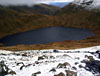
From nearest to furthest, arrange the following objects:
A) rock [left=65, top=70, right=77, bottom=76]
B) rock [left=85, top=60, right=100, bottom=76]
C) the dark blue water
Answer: rock [left=65, top=70, right=77, bottom=76] < rock [left=85, top=60, right=100, bottom=76] < the dark blue water

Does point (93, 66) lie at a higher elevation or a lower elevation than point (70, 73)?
higher

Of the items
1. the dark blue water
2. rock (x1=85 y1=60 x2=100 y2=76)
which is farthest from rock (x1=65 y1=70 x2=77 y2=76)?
the dark blue water

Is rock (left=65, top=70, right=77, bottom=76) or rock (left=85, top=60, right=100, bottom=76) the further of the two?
rock (left=85, top=60, right=100, bottom=76)

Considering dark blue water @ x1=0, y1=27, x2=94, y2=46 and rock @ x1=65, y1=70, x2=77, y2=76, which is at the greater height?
dark blue water @ x1=0, y1=27, x2=94, y2=46

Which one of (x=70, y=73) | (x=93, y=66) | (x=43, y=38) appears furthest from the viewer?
(x=43, y=38)

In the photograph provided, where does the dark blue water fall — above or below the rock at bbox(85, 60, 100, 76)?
above

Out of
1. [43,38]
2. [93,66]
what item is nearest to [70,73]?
[93,66]

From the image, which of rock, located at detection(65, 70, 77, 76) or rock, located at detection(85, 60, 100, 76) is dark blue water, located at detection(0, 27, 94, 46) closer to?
rock, located at detection(85, 60, 100, 76)

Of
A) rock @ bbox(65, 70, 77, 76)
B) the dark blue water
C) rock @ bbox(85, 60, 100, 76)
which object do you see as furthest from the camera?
the dark blue water

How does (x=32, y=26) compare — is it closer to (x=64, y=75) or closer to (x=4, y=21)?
(x=4, y=21)

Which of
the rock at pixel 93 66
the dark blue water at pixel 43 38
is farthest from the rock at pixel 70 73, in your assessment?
the dark blue water at pixel 43 38

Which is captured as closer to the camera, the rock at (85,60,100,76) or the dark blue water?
the rock at (85,60,100,76)

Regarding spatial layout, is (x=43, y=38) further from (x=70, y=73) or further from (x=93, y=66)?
(x=70, y=73)

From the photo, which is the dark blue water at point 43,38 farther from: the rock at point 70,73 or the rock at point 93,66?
the rock at point 70,73
